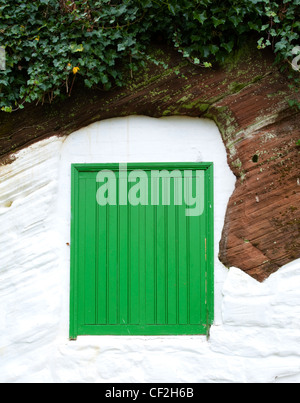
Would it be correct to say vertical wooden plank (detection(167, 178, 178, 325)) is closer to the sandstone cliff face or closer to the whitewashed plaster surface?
the whitewashed plaster surface

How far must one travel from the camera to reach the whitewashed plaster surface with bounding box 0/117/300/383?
12.4 feet

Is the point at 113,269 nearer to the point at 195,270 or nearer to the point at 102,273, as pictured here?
the point at 102,273

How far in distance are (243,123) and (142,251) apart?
161 cm

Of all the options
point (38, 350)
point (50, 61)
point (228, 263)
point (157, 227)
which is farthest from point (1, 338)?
point (50, 61)

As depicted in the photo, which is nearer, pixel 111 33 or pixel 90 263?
pixel 111 33

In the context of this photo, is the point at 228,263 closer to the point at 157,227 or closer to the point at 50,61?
the point at 157,227

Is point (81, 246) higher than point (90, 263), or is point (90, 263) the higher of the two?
point (81, 246)

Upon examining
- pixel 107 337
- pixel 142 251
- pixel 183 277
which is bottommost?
pixel 107 337

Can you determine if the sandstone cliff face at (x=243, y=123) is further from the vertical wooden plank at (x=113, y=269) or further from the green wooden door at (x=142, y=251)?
the vertical wooden plank at (x=113, y=269)

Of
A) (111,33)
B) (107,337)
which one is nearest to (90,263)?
(107,337)

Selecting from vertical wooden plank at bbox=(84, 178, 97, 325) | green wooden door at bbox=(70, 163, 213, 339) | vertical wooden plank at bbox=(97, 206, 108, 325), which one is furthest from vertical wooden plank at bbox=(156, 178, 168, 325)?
vertical wooden plank at bbox=(84, 178, 97, 325)

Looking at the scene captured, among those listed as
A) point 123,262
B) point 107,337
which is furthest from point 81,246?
point 107,337

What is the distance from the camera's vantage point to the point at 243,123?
3.92 metres

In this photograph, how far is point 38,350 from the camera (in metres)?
3.89
